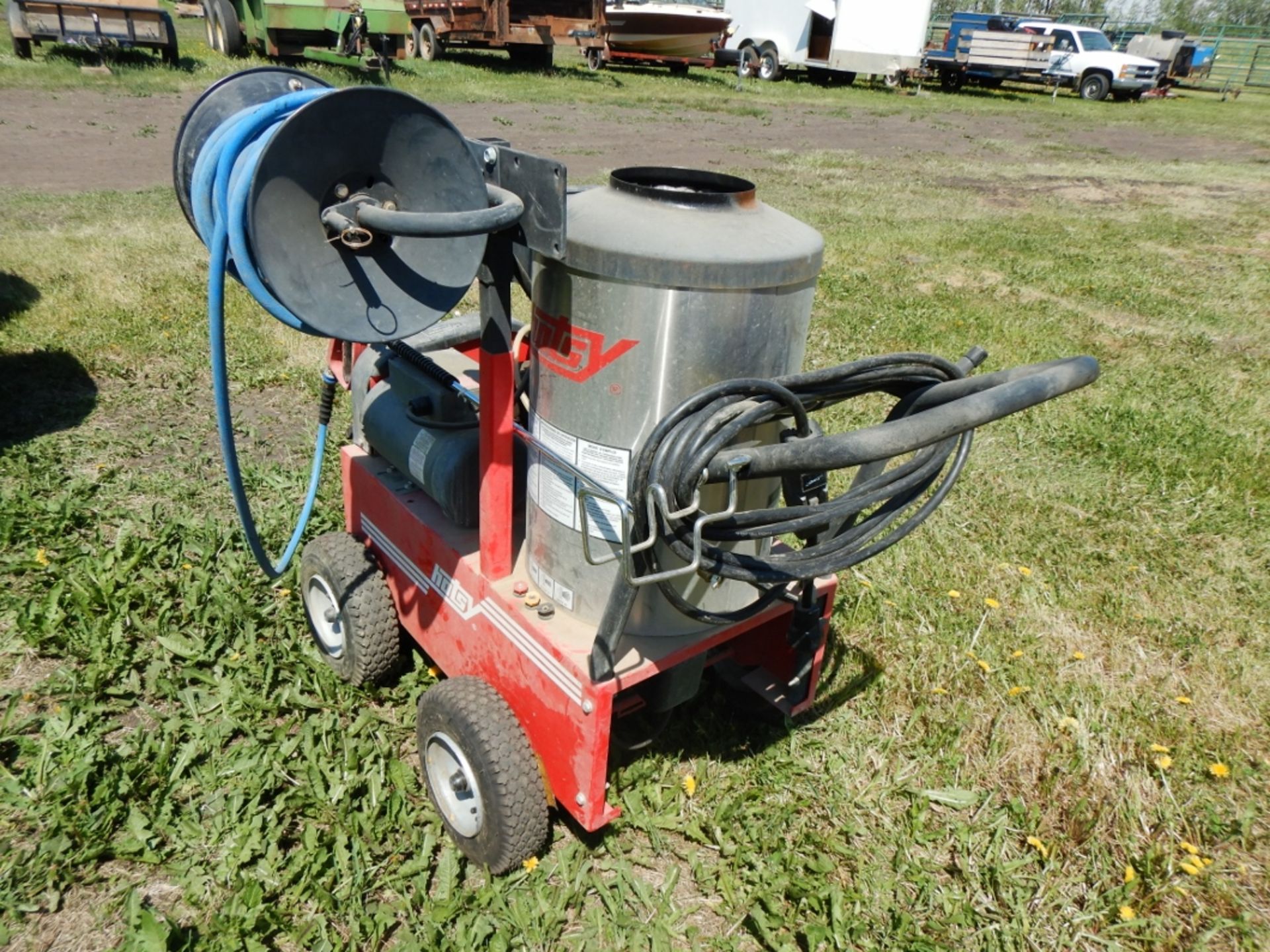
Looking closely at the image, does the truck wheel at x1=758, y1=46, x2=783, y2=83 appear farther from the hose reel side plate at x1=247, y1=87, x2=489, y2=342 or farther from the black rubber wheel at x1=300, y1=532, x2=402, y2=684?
the hose reel side plate at x1=247, y1=87, x2=489, y2=342

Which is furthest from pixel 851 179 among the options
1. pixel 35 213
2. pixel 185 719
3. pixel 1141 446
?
pixel 185 719

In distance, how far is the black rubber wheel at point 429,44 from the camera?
18312mm

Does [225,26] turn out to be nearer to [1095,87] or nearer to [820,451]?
[820,451]

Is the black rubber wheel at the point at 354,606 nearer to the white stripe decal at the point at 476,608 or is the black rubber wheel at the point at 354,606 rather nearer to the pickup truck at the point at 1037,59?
the white stripe decal at the point at 476,608

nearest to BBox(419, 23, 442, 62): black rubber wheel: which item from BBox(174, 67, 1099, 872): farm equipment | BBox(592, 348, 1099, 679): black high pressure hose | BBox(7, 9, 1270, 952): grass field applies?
BBox(7, 9, 1270, 952): grass field

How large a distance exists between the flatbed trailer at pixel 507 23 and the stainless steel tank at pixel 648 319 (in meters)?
17.1

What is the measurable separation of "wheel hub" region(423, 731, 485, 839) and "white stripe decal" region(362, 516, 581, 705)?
1.05 feet

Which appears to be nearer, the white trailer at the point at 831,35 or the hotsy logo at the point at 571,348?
the hotsy logo at the point at 571,348

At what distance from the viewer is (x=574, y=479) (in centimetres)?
217

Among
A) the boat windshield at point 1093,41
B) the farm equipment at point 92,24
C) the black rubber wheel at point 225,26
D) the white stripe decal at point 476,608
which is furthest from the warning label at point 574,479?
the boat windshield at point 1093,41

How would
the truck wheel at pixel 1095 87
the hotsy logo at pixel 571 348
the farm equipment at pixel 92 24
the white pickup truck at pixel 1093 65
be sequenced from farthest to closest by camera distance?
the truck wheel at pixel 1095 87, the white pickup truck at pixel 1093 65, the farm equipment at pixel 92 24, the hotsy logo at pixel 571 348

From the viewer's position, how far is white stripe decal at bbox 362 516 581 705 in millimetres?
2201

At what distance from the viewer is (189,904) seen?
7.43 ft

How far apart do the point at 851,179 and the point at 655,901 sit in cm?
1113
